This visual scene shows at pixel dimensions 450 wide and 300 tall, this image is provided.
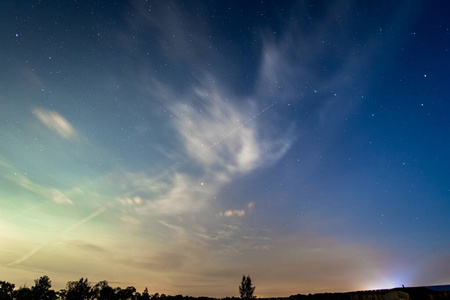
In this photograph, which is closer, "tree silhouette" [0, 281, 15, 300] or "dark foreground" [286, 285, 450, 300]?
"dark foreground" [286, 285, 450, 300]

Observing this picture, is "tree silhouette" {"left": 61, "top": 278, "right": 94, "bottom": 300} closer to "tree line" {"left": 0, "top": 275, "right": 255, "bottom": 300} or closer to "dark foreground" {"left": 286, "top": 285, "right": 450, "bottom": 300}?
"tree line" {"left": 0, "top": 275, "right": 255, "bottom": 300}

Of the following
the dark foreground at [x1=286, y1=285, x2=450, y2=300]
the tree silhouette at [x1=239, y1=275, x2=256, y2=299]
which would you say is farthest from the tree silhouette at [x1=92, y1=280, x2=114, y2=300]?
the dark foreground at [x1=286, y1=285, x2=450, y2=300]

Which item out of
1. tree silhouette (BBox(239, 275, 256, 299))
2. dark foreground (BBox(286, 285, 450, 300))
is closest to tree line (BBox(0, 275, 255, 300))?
tree silhouette (BBox(239, 275, 256, 299))

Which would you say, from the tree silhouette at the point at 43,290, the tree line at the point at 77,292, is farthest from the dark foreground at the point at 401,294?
the tree silhouette at the point at 43,290

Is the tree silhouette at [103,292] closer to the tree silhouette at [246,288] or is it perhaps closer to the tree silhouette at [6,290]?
the tree silhouette at [6,290]

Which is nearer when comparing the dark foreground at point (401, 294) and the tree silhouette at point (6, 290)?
the dark foreground at point (401, 294)

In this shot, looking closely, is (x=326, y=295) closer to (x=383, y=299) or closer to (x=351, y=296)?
(x=351, y=296)

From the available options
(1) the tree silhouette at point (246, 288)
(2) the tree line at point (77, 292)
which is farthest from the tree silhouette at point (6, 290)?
(1) the tree silhouette at point (246, 288)

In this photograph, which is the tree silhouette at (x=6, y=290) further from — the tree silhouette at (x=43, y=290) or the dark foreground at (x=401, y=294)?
the dark foreground at (x=401, y=294)

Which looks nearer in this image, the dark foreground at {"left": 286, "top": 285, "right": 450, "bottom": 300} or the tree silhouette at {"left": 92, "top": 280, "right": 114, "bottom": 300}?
the dark foreground at {"left": 286, "top": 285, "right": 450, "bottom": 300}

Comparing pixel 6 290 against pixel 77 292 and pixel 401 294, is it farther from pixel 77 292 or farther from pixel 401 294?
pixel 401 294

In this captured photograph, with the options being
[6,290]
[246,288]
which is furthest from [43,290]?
[246,288]

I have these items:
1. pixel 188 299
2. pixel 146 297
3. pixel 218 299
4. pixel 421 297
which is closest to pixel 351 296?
pixel 421 297

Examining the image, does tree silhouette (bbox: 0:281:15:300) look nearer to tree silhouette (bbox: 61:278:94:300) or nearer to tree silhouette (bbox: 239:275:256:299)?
tree silhouette (bbox: 61:278:94:300)
